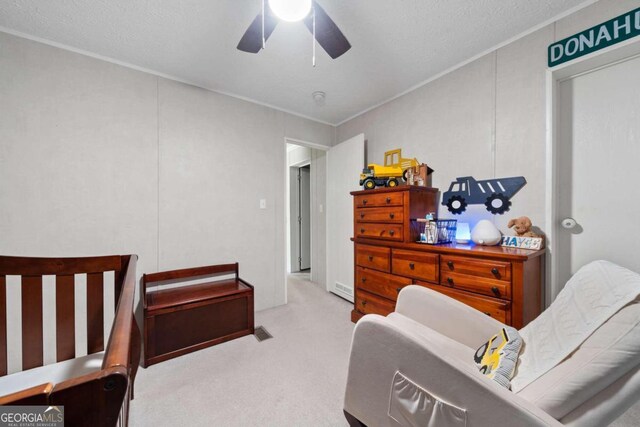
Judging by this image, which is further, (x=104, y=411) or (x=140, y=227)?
(x=140, y=227)

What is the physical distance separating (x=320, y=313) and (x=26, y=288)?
230 centimetres

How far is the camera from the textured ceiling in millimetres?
1571

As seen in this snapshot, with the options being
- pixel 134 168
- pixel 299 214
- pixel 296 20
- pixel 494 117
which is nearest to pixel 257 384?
pixel 134 168

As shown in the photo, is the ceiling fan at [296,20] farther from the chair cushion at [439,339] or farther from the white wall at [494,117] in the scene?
the chair cushion at [439,339]

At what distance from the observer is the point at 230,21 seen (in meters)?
1.69

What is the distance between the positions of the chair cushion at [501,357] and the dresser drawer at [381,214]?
1.16m

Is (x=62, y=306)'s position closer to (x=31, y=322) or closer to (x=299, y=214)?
(x=31, y=322)

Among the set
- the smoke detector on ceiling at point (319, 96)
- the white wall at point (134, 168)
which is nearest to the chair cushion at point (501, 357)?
the white wall at point (134, 168)

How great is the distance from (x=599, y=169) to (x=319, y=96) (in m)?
2.35

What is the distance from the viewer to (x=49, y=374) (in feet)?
3.48

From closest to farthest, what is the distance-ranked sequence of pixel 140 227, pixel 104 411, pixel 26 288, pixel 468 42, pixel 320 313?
pixel 104 411, pixel 26 288, pixel 468 42, pixel 140 227, pixel 320 313

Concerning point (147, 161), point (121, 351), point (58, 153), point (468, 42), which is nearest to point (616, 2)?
point (468, 42)

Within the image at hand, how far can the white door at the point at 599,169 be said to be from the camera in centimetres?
151

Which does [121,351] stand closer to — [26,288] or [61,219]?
[26,288]
